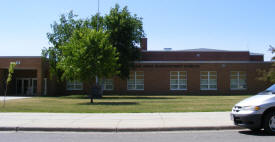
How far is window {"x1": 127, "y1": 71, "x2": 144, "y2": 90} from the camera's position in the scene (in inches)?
1695

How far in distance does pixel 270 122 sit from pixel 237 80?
34.8 meters

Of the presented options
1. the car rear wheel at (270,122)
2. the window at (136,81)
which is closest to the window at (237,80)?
the window at (136,81)

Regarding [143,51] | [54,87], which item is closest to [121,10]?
[143,51]

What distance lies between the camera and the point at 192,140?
28.3 feet

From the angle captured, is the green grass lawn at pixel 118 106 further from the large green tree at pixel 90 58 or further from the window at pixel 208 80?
the window at pixel 208 80

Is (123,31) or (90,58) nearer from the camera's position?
(90,58)

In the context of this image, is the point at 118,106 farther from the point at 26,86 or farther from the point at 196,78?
the point at 26,86

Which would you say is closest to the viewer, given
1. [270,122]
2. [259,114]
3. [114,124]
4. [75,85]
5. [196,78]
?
[259,114]

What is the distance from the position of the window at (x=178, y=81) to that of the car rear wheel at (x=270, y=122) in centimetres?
3338

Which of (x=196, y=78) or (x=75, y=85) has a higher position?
(x=196, y=78)

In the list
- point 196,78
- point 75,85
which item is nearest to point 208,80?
point 196,78

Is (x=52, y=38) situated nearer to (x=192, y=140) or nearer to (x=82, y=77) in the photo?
(x=82, y=77)

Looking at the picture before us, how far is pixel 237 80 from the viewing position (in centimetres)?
4262

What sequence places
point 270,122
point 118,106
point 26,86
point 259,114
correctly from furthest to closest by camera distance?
point 26,86, point 118,106, point 270,122, point 259,114
